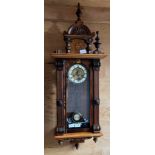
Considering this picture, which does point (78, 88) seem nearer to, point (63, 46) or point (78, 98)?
point (78, 98)

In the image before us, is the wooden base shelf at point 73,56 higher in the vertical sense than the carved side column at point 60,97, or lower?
higher

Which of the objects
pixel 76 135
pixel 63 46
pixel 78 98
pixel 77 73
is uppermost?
pixel 63 46

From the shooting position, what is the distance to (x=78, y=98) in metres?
1.27

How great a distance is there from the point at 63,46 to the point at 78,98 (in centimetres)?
34

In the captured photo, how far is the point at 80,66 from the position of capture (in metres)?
1.26

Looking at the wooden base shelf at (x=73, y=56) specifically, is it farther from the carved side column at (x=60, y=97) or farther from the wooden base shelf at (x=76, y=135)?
the wooden base shelf at (x=76, y=135)

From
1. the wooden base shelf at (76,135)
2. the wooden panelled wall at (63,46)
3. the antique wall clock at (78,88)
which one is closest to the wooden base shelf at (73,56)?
the antique wall clock at (78,88)

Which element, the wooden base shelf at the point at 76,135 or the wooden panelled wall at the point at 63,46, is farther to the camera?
the wooden panelled wall at the point at 63,46

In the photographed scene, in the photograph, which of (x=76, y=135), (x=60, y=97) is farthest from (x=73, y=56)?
(x=76, y=135)

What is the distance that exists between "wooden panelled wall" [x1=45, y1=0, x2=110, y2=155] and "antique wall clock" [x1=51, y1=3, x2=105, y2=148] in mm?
112

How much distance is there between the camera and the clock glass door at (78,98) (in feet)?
4.09
